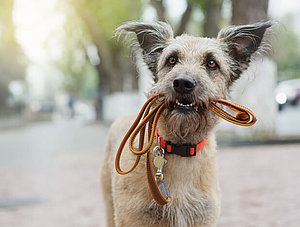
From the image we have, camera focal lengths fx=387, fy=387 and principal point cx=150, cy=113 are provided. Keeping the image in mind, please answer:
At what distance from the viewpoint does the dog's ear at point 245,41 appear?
3951 millimetres

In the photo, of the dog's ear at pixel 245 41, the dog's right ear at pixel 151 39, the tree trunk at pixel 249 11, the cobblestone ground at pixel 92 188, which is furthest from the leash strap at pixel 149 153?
the tree trunk at pixel 249 11

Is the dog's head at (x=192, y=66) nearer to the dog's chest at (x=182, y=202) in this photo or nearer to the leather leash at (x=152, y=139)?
the leather leash at (x=152, y=139)

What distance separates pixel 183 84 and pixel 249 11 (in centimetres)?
993

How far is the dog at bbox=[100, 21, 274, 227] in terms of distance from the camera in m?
3.21

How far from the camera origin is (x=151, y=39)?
161 inches

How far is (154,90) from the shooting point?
3547 mm

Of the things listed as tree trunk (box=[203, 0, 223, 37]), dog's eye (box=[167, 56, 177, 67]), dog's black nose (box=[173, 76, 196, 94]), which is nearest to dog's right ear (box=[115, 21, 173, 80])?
dog's eye (box=[167, 56, 177, 67])

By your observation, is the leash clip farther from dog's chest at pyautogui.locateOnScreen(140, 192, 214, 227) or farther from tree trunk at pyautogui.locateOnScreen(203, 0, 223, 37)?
tree trunk at pyautogui.locateOnScreen(203, 0, 223, 37)

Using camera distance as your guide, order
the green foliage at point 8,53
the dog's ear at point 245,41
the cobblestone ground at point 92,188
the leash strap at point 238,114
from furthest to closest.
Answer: the green foliage at point 8,53
the cobblestone ground at point 92,188
the dog's ear at point 245,41
the leash strap at point 238,114

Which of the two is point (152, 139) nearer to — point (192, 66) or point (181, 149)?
point (181, 149)

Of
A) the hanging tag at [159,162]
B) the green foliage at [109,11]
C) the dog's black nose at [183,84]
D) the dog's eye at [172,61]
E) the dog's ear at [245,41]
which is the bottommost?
the hanging tag at [159,162]

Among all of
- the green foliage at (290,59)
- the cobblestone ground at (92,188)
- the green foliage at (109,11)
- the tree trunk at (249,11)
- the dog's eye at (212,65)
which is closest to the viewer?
the dog's eye at (212,65)

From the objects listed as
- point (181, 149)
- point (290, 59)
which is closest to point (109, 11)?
point (181, 149)

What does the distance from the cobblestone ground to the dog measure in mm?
2341
